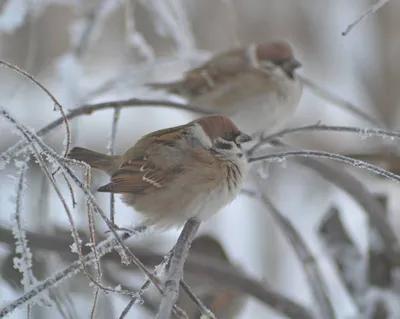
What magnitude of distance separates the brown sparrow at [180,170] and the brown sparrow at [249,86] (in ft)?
2.66

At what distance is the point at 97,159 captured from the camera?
4.92 feet

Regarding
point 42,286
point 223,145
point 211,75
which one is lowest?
point 42,286

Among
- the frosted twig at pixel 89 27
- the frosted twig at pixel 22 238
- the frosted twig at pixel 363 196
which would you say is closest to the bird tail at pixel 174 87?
the frosted twig at pixel 89 27

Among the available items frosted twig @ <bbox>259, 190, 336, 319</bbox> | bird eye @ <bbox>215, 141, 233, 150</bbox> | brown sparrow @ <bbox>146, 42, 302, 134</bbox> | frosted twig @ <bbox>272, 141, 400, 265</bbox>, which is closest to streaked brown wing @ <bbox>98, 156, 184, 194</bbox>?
bird eye @ <bbox>215, 141, 233, 150</bbox>

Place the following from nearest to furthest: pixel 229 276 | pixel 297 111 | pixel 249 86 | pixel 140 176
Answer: pixel 140 176 < pixel 229 276 < pixel 249 86 < pixel 297 111

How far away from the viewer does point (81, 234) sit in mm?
1729

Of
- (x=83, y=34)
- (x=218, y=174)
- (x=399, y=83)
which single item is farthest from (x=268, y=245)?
(x=218, y=174)

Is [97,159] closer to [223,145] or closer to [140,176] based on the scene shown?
[140,176]

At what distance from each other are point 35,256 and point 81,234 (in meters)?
0.13

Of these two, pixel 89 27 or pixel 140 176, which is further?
pixel 89 27

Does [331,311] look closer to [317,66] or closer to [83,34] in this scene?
[83,34]

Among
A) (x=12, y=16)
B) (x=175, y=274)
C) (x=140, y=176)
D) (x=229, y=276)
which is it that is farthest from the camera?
(x=12, y=16)

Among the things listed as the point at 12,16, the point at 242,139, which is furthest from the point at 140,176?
the point at 12,16

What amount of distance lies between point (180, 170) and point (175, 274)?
0.61 meters
